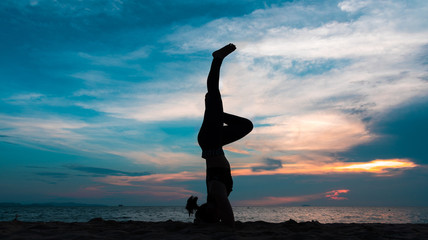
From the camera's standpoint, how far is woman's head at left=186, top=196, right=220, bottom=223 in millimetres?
5086

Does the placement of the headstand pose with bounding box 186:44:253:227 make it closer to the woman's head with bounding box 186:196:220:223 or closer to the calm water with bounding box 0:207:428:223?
the woman's head with bounding box 186:196:220:223

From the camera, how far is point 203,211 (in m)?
5.18

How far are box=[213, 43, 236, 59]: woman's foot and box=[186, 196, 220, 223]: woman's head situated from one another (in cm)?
271

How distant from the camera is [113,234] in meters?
4.05

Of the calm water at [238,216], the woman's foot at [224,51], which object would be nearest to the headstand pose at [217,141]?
the woman's foot at [224,51]

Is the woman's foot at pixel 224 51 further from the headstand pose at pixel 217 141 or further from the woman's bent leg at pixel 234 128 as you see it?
the woman's bent leg at pixel 234 128

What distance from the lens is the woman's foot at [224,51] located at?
4.74 meters

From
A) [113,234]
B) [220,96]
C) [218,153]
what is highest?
[220,96]

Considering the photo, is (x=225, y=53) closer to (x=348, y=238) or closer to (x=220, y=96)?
(x=220, y=96)

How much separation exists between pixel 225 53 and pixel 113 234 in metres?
3.37

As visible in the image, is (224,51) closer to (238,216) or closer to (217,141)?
(217,141)

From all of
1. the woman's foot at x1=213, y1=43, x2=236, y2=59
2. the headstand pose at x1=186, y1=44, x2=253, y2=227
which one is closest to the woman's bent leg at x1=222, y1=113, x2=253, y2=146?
the headstand pose at x1=186, y1=44, x2=253, y2=227

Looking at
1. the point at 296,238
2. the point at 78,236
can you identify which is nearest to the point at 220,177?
the point at 296,238

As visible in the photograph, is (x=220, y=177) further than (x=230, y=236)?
Yes
